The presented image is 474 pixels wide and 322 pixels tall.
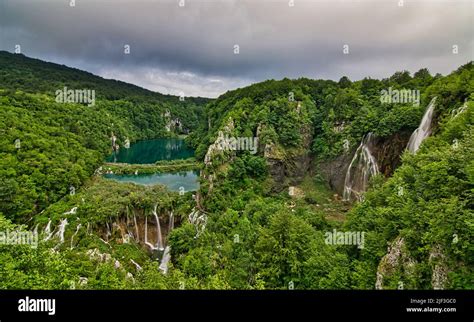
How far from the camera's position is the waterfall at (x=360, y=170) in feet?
70.2

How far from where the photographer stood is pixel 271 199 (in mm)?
22734

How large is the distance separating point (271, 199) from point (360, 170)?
303 inches

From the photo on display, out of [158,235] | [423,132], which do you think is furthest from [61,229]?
[423,132]

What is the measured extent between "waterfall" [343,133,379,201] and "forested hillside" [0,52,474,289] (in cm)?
19

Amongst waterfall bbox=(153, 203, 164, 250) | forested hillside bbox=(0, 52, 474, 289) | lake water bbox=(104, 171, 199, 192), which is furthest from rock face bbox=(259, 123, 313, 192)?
waterfall bbox=(153, 203, 164, 250)

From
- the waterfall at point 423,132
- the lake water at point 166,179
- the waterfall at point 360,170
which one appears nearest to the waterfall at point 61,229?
the lake water at point 166,179

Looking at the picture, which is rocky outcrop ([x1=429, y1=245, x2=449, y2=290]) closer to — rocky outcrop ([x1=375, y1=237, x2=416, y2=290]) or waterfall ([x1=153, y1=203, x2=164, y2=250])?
rocky outcrop ([x1=375, y1=237, x2=416, y2=290])

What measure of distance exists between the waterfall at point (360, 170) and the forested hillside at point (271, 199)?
19 centimetres

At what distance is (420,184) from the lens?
7.20m

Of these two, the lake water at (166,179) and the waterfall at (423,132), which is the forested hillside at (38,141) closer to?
the lake water at (166,179)

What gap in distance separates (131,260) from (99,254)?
6.84 ft

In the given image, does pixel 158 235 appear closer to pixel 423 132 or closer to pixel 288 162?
pixel 288 162
